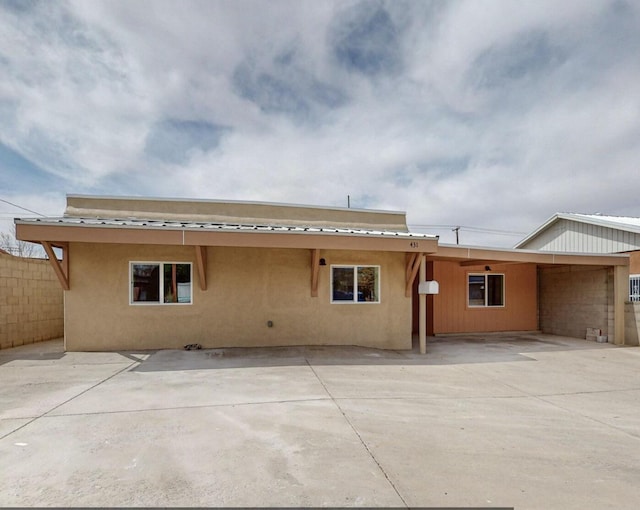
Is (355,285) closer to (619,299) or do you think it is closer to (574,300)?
(574,300)

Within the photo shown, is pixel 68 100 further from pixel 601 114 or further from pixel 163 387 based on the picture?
pixel 601 114

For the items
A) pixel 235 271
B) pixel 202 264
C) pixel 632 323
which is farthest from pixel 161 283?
pixel 632 323

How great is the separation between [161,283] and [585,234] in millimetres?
19450

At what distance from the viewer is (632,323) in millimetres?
10852

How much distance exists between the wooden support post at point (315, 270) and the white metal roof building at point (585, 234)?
14.4m

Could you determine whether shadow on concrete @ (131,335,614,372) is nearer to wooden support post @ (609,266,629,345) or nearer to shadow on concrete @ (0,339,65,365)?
wooden support post @ (609,266,629,345)

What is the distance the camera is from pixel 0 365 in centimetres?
686

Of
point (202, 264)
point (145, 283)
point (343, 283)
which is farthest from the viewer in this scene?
point (343, 283)

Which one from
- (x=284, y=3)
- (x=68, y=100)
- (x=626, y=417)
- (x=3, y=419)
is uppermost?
(x=284, y=3)

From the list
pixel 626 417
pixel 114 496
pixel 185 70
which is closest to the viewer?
pixel 114 496

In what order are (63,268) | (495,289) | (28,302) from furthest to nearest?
(495,289), (28,302), (63,268)

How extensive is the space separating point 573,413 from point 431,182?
15188 millimetres

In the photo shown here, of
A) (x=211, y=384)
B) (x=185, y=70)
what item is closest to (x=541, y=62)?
(x=185, y=70)

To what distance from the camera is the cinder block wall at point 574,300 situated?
448 inches
